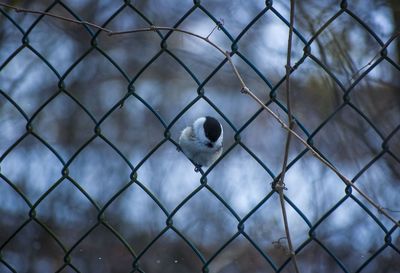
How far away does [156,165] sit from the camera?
5043 millimetres

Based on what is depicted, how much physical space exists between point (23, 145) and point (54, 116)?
1.39ft

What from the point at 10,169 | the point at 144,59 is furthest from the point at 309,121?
the point at 10,169

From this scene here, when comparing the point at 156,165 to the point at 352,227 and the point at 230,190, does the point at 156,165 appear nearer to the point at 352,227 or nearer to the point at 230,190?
the point at 230,190

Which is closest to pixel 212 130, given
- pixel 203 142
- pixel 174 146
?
pixel 203 142

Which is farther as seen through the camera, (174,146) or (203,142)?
(174,146)

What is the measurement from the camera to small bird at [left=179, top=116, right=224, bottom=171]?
2150mm

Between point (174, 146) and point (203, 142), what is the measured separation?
1903mm

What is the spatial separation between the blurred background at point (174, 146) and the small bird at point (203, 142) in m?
1.79

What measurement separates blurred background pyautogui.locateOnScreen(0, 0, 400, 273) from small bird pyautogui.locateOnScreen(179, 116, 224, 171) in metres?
1.79

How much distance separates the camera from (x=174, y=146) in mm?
4090

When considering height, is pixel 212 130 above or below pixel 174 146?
below

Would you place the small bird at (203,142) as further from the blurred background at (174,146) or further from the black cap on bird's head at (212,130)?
the blurred background at (174,146)

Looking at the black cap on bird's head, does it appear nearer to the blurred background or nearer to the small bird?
the small bird

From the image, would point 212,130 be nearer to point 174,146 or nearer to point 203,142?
point 203,142
